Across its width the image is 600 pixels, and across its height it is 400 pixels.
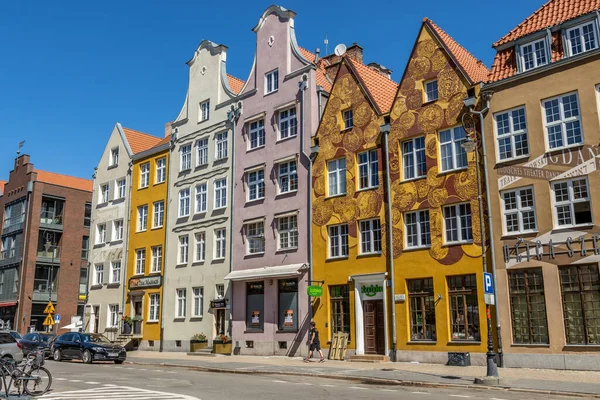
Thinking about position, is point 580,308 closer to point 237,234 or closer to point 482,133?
point 482,133

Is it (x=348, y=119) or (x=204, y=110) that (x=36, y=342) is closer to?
(x=204, y=110)

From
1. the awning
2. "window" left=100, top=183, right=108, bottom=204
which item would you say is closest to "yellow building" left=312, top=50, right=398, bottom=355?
the awning

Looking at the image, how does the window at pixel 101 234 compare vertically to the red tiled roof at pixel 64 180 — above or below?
below

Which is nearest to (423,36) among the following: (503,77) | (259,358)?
(503,77)

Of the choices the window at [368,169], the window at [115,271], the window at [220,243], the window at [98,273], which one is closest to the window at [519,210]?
the window at [368,169]

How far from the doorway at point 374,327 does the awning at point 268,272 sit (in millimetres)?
4426

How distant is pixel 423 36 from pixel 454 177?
7.41 m

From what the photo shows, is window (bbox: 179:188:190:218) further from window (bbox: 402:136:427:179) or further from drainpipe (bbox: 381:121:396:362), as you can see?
window (bbox: 402:136:427:179)

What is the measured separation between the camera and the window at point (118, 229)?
151ft

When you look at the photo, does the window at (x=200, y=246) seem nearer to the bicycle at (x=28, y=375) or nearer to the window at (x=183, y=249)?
the window at (x=183, y=249)

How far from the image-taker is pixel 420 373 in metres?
21.4

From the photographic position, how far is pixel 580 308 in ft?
73.0

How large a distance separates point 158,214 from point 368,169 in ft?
61.3

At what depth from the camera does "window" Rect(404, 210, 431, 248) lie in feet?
89.2
